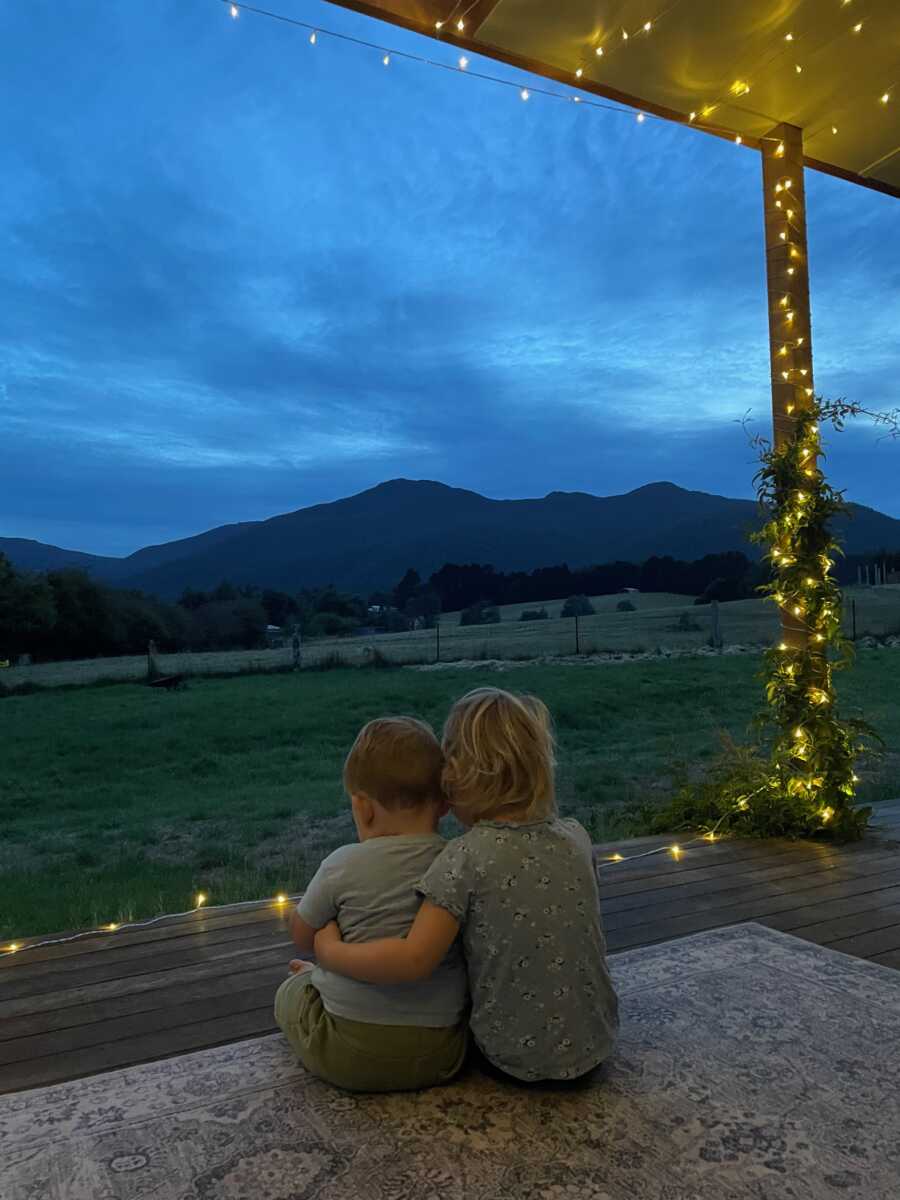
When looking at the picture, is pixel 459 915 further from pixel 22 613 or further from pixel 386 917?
pixel 22 613

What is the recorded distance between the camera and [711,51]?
3.09m

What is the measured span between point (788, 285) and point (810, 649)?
155 centimetres

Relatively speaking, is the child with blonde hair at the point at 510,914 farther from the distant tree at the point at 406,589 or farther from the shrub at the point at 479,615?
the shrub at the point at 479,615

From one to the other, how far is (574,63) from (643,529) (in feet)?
32.8

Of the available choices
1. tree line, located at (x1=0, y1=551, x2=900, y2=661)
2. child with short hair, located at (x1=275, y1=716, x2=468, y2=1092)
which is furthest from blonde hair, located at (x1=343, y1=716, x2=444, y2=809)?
tree line, located at (x1=0, y1=551, x2=900, y2=661)

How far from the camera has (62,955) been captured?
2369 millimetres

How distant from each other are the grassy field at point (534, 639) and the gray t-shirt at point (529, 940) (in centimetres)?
628

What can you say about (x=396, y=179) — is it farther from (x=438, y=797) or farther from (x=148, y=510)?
(x=148, y=510)

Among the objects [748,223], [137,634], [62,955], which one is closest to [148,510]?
[137,634]

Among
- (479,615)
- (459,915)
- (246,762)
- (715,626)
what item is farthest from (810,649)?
(715,626)

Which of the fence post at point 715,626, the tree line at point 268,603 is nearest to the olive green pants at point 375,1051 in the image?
the tree line at point 268,603

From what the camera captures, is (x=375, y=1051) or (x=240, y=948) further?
(x=240, y=948)

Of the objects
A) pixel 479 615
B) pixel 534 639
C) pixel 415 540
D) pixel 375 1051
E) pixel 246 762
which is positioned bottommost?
pixel 246 762

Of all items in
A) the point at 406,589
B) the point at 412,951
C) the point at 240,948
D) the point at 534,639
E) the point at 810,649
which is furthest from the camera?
the point at 534,639
